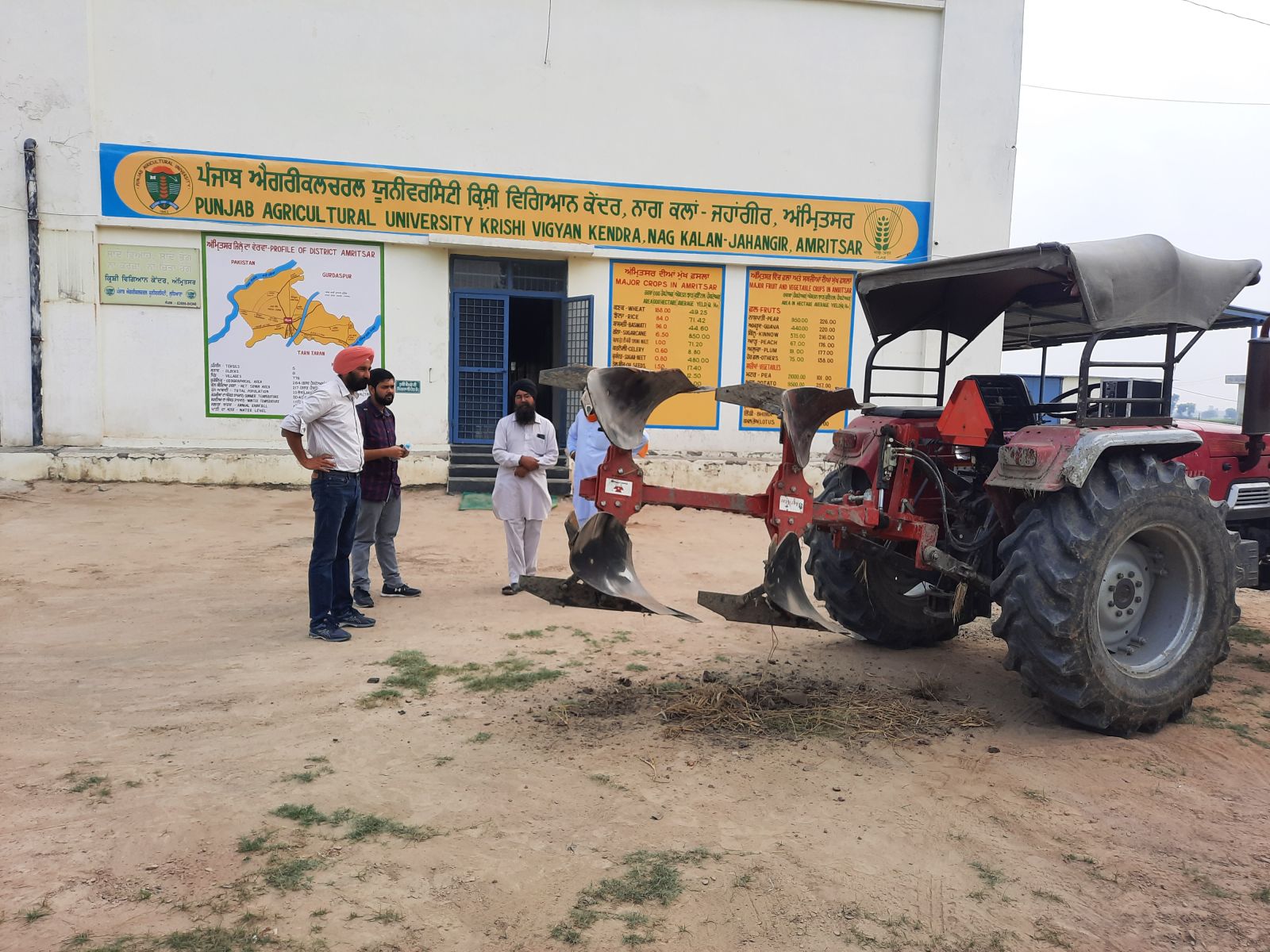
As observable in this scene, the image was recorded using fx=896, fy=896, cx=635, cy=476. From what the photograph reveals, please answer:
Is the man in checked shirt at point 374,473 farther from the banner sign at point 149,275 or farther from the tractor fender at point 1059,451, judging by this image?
the banner sign at point 149,275

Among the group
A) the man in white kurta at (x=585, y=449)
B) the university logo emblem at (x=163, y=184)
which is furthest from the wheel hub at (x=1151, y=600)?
the university logo emblem at (x=163, y=184)

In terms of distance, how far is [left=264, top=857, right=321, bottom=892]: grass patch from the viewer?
262 cm

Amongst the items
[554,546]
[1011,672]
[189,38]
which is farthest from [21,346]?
[1011,672]

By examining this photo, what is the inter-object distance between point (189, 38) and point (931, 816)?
11.4m

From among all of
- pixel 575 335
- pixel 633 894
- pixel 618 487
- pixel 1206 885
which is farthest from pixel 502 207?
pixel 1206 885

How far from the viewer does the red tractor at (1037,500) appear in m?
3.81

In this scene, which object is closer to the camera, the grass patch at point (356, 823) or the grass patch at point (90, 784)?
the grass patch at point (356, 823)

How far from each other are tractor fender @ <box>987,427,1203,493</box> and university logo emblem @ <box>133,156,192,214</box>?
1000cm

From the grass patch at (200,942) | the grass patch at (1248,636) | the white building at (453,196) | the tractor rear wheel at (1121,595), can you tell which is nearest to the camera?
the grass patch at (200,942)

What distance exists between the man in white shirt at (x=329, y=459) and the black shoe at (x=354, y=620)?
82 mm

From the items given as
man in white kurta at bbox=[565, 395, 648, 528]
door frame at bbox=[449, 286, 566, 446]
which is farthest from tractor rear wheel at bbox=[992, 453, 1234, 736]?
door frame at bbox=[449, 286, 566, 446]

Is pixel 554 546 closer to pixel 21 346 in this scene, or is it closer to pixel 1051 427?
pixel 1051 427

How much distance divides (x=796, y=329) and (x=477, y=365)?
167 inches

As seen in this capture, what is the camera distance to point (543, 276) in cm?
1169
